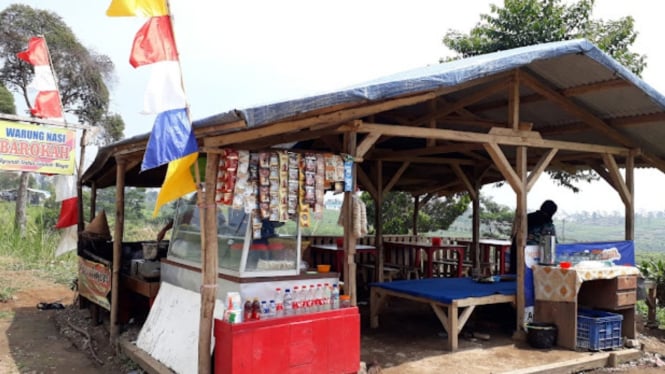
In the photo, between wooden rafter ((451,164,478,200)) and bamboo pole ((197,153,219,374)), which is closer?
bamboo pole ((197,153,219,374))

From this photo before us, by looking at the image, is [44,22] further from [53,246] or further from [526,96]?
[526,96]

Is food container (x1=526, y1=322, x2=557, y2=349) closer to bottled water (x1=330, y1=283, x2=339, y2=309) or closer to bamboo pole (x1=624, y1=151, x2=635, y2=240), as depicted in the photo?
bamboo pole (x1=624, y1=151, x2=635, y2=240)

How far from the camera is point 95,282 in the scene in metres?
7.89

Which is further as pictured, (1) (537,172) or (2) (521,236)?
(1) (537,172)

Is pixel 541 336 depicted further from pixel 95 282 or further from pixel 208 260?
pixel 95 282

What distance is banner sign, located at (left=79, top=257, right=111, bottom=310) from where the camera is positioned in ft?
24.3

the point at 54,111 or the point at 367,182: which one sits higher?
the point at 54,111

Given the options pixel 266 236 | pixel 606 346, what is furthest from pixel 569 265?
pixel 266 236

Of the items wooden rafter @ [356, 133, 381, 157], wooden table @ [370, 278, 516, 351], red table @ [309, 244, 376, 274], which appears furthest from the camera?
red table @ [309, 244, 376, 274]

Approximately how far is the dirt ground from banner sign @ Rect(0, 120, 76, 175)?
2477 millimetres

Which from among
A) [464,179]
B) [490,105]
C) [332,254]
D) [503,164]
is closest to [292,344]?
[503,164]

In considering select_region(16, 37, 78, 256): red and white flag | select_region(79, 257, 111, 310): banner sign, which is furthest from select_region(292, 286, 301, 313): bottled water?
select_region(16, 37, 78, 256): red and white flag

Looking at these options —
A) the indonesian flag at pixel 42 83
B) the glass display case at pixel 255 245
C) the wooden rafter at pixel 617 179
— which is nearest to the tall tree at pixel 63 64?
the indonesian flag at pixel 42 83

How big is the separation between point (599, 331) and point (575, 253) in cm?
117
